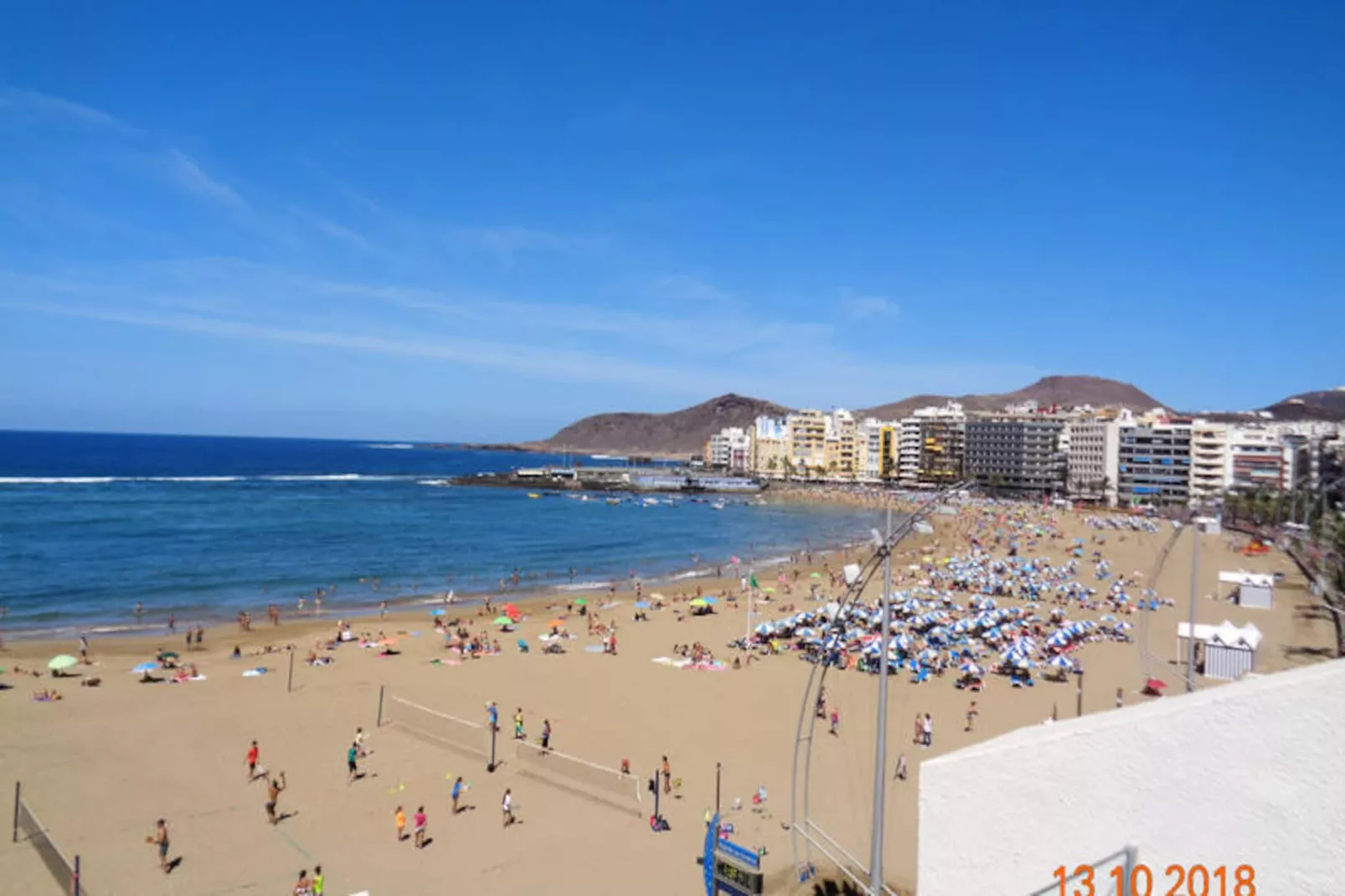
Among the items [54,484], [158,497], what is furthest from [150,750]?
[54,484]

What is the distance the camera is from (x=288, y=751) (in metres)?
15.2

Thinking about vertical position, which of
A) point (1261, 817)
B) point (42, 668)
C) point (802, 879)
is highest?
point (1261, 817)

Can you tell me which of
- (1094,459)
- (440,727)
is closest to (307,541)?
(440,727)

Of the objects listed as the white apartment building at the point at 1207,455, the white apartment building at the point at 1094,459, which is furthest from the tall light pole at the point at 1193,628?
the white apartment building at the point at 1094,459

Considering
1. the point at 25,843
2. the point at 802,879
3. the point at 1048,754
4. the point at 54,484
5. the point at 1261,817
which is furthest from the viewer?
the point at 54,484

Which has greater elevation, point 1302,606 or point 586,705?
point 1302,606

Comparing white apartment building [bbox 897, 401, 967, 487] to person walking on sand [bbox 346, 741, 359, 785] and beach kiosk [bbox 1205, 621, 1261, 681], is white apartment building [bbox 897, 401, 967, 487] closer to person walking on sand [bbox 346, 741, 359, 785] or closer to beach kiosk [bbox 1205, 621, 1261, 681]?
beach kiosk [bbox 1205, 621, 1261, 681]

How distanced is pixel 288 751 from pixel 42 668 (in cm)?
1060

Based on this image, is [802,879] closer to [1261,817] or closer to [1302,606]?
[1261,817]

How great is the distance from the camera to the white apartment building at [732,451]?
145 m

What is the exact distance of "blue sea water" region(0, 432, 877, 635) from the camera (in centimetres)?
3225

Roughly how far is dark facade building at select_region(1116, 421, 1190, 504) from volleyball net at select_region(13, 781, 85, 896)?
286ft

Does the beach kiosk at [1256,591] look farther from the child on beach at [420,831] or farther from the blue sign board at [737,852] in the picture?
the blue sign board at [737,852]

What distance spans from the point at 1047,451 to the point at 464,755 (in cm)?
9603
